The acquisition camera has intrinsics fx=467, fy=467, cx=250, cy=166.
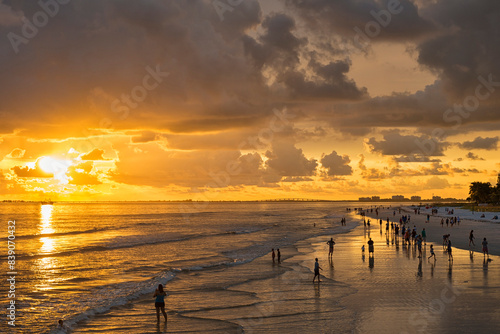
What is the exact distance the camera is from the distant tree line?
160250mm

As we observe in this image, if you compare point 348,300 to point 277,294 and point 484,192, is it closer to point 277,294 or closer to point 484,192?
point 277,294

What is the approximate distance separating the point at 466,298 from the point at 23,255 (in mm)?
Answer: 49001

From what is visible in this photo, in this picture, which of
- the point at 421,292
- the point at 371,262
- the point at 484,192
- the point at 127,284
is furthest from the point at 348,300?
the point at 484,192

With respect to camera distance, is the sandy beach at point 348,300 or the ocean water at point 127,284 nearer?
the sandy beach at point 348,300

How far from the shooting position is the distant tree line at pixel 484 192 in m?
160

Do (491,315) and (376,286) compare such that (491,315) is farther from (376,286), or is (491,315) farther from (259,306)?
(259,306)

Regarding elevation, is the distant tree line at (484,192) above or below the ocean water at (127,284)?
above

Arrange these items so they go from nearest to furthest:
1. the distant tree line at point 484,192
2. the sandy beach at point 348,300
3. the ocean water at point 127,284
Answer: the sandy beach at point 348,300 → the ocean water at point 127,284 → the distant tree line at point 484,192

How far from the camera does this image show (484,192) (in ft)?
570

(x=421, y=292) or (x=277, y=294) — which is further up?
(x=421, y=292)

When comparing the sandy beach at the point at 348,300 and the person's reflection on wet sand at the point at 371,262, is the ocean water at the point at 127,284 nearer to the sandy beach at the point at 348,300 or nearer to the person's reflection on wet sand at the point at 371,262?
the sandy beach at the point at 348,300

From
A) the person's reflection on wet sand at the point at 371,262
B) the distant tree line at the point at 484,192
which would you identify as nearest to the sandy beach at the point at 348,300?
the person's reflection on wet sand at the point at 371,262

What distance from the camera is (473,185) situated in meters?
185

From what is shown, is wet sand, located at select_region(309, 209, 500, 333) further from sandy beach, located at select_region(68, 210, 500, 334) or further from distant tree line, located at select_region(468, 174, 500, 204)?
distant tree line, located at select_region(468, 174, 500, 204)
